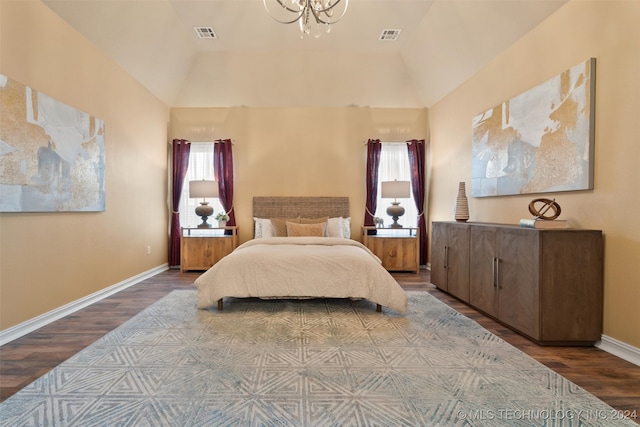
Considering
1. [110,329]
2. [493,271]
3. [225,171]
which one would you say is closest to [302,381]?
[110,329]

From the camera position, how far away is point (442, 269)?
12.2ft

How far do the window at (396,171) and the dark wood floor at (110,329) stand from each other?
2.25 m

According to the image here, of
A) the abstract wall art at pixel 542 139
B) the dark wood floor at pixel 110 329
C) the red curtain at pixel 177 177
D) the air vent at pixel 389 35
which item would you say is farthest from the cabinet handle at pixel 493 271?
the red curtain at pixel 177 177

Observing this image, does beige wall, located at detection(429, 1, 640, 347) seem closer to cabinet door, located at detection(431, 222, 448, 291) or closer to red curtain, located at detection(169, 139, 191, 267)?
cabinet door, located at detection(431, 222, 448, 291)

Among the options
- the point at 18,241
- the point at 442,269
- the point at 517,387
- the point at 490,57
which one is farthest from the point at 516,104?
the point at 18,241

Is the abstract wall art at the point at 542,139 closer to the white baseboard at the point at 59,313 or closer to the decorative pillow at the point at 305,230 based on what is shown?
the decorative pillow at the point at 305,230

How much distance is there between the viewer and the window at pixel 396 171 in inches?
211

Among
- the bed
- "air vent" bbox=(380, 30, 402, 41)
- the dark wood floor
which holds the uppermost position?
"air vent" bbox=(380, 30, 402, 41)

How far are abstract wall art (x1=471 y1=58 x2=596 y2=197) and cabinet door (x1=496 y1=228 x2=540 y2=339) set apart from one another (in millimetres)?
586

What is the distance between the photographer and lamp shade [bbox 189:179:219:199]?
4855 millimetres

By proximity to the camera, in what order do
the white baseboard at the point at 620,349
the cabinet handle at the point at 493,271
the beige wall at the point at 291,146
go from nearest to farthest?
the white baseboard at the point at 620,349, the cabinet handle at the point at 493,271, the beige wall at the point at 291,146

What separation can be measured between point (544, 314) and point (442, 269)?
1.51 meters

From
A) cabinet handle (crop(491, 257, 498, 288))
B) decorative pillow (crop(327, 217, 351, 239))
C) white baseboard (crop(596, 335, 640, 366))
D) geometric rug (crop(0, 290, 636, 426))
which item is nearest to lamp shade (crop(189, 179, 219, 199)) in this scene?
decorative pillow (crop(327, 217, 351, 239))

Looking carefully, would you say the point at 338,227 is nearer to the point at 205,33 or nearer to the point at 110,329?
the point at 110,329
